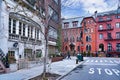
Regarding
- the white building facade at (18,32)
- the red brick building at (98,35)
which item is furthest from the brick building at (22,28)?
the red brick building at (98,35)

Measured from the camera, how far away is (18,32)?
77.7ft

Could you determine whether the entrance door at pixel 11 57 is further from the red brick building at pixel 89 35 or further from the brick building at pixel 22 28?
the red brick building at pixel 89 35

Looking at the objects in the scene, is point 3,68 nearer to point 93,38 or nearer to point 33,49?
point 33,49

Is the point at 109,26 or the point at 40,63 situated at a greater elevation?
the point at 109,26

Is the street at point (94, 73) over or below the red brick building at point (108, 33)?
below

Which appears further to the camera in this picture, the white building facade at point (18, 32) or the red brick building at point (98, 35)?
the red brick building at point (98, 35)

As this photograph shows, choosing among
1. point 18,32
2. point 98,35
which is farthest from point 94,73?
point 98,35

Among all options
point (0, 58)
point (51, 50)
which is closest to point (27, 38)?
point (0, 58)

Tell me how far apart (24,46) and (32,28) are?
171 inches

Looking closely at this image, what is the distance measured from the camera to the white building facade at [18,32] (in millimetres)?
19219

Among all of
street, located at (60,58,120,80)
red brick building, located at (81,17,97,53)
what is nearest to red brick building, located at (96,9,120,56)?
red brick building, located at (81,17,97,53)

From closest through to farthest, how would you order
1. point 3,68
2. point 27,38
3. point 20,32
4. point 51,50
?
point 3,68 < point 20,32 < point 27,38 < point 51,50

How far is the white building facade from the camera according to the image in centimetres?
1922

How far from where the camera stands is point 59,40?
42531 mm
